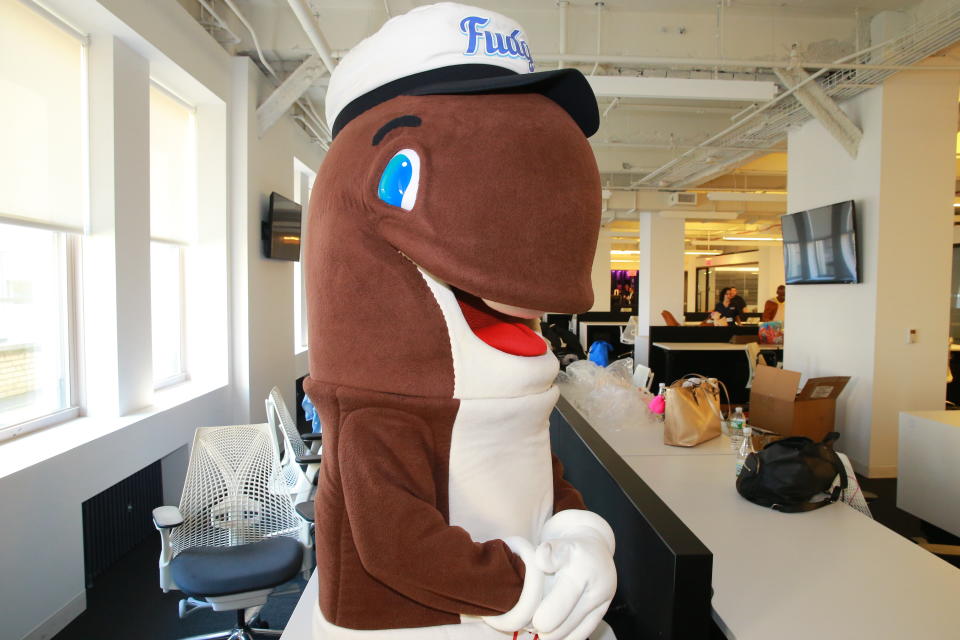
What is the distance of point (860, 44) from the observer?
429cm

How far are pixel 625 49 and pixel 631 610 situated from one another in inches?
163

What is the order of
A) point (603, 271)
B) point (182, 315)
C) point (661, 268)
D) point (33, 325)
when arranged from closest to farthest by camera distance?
point (33, 325) < point (182, 315) < point (661, 268) < point (603, 271)

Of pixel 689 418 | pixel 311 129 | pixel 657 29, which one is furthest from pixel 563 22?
pixel 311 129

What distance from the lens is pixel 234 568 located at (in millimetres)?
1955

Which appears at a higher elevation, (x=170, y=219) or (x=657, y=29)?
(x=657, y=29)

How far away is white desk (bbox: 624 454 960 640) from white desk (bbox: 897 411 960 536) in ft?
4.67

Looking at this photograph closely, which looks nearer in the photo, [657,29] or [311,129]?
[657,29]

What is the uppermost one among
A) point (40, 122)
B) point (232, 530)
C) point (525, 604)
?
point (40, 122)

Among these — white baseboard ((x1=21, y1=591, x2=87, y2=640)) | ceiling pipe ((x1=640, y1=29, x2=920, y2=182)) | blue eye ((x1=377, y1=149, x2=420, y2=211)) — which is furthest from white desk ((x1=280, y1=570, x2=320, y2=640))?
ceiling pipe ((x1=640, y1=29, x2=920, y2=182))

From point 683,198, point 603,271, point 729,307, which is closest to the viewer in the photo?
point 683,198

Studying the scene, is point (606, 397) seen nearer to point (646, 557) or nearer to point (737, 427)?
point (737, 427)

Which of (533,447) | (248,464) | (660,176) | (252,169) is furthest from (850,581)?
(660,176)

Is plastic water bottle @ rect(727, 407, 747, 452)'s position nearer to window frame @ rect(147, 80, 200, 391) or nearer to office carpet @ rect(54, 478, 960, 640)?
office carpet @ rect(54, 478, 960, 640)

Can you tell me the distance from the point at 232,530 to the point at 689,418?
6.94 feet
